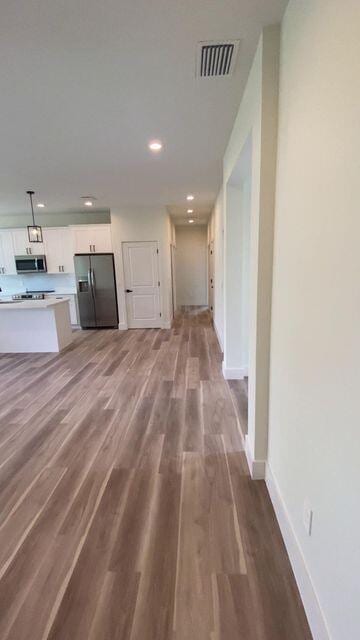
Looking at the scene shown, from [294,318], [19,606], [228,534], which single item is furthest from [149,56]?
[19,606]

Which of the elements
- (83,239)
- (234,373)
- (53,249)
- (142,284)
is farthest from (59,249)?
(234,373)

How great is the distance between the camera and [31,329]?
518 cm

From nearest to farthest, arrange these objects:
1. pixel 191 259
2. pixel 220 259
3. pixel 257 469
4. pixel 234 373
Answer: pixel 257 469, pixel 234 373, pixel 220 259, pixel 191 259

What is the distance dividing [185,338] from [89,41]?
466 cm

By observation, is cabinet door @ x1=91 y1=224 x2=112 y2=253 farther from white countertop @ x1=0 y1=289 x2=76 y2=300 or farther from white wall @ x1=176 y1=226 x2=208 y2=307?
white wall @ x1=176 y1=226 x2=208 y2=307

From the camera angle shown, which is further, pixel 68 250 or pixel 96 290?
pixel 68 250

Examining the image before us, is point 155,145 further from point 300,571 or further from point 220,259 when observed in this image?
point 300,571

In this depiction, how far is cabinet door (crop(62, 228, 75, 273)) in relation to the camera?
22.5 ft

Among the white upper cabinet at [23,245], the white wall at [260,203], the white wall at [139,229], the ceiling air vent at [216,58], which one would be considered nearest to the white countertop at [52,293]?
the white upper cabinet at [23,245]

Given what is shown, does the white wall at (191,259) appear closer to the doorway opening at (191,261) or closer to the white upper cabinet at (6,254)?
the doorway opening at (191,261)

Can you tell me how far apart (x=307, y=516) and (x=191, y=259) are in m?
8.67

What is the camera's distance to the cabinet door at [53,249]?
691 centimetres

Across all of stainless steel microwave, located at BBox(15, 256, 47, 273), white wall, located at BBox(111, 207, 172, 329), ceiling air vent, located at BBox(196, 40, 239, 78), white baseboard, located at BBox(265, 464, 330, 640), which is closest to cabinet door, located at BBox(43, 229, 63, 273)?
stainless steel microwave, located at BBox(15, 256, 47, 273)

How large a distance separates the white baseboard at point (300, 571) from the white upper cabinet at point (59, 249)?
656 centimetres
